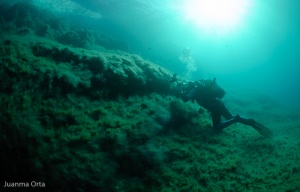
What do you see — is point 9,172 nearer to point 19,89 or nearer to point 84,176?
point 84,176

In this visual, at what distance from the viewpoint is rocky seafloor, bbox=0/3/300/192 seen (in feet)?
13.8

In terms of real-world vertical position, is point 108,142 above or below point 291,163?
above

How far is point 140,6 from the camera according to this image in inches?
1131

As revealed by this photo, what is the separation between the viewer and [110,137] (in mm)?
5188

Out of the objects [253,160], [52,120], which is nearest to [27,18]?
[52,120]

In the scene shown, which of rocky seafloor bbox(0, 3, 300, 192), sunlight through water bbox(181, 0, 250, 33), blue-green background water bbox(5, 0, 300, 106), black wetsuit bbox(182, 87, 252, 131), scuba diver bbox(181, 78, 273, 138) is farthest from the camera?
sunlight through water bbox(181, 0, 250, 33)

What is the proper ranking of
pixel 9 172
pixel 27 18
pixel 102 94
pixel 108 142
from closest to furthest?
pixel 9 172, pixel 108 142, pixel 102 94, pixel 27 18

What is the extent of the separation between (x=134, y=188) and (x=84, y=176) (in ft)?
2.98

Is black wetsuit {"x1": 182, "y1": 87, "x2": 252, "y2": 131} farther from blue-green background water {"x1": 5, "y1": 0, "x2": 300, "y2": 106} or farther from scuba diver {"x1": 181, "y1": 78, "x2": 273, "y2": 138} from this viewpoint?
blue-green background water {"x1": 5, "y1": 0, "x2": 300, "y2": 106}

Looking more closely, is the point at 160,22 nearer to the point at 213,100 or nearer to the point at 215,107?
the point at 213,100

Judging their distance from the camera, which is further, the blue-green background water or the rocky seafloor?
the blue-green background water

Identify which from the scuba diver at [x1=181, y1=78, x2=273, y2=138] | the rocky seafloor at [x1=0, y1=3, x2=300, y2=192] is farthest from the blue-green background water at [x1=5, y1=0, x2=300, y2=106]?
the rocky seafloor at [x1=0, y1=3, x2=300, y2=192]

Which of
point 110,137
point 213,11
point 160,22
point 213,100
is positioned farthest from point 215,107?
point 160,22

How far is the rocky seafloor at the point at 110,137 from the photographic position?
4.21 meters
